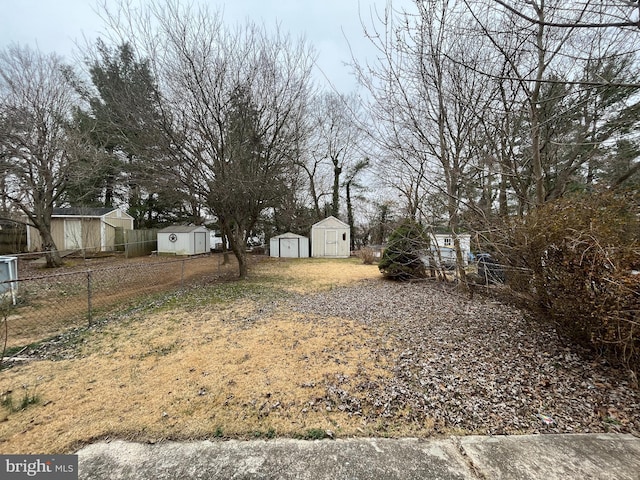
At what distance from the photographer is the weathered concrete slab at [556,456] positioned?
158 cm

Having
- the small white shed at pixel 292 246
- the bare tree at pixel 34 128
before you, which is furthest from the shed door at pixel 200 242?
the bare tree at pixel 34 128

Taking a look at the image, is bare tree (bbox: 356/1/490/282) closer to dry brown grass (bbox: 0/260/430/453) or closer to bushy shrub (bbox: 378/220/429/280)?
bushy shrub (bbox: 378/220/429/280)

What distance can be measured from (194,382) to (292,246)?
13.7 meters

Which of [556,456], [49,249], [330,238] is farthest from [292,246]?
[556,456]

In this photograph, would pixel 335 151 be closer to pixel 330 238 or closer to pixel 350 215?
pixel 350 215

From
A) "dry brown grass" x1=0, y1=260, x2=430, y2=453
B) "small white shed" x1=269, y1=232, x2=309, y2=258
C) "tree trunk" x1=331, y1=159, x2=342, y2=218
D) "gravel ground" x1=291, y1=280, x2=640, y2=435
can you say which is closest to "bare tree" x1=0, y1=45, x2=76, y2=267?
"dry brown grass" x1=0, y1=260, x2=430, y2=453

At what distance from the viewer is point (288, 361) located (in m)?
3.07

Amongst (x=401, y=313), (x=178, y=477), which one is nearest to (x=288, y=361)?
(x=178, y=477)

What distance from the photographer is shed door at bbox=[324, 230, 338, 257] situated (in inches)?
640

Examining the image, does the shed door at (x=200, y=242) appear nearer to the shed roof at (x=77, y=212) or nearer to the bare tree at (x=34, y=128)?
the shed roof at (x=77, y=212)

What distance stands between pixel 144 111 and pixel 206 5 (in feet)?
8.42

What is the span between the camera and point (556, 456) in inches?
67.5

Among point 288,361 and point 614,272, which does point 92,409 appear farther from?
point 614,272

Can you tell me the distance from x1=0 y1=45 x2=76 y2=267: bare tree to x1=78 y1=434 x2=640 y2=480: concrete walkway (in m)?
11.3
